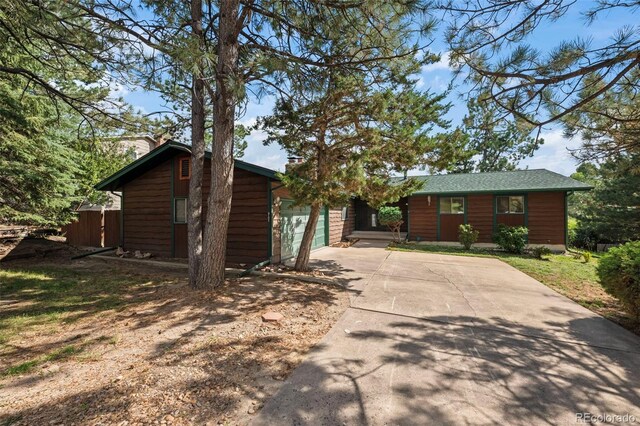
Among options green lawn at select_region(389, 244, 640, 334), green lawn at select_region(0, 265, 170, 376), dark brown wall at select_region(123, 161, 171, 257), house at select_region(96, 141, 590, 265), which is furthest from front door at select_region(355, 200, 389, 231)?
green lawn at select_region(0, 265, 170, 376)

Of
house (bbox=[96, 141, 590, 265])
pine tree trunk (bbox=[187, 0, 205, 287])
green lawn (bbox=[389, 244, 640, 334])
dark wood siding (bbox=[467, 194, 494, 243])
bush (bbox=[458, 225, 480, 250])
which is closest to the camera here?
green lawn (bbox=[389, 244, 640, 334])

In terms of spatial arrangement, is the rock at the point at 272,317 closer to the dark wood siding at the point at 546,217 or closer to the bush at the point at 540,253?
the bush at the point at 540,253

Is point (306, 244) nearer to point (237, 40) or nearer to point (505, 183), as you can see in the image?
point (237, 40)

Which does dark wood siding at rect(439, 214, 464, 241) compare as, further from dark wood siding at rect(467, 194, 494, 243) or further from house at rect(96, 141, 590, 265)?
dark wood siding at rect(467, 194, 494, 243)

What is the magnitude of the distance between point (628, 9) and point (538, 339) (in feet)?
13.4

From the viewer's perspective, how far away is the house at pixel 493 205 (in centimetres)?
1200

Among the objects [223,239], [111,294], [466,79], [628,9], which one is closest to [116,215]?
[111,294]

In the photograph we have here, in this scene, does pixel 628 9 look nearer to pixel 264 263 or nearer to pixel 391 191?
pixel 391 191

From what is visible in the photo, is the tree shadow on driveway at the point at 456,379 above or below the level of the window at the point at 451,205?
below

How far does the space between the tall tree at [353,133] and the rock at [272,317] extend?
261cm

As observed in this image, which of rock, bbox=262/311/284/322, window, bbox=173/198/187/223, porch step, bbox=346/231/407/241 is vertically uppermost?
window, bbox=173/198/187/223

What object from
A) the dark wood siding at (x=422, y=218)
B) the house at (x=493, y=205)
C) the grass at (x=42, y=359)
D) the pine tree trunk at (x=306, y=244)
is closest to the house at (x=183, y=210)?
the pine tree trunk at (x=306, y=244)

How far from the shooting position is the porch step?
51.0ft

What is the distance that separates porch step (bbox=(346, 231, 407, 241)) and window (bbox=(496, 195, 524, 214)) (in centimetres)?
478
